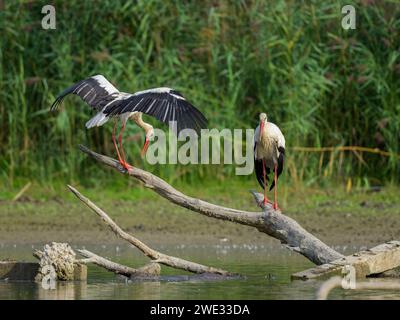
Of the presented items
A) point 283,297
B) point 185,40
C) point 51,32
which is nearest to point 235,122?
point 185,40

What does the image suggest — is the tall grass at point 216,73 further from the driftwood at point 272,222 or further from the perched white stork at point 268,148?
the driftwood at point 272,222

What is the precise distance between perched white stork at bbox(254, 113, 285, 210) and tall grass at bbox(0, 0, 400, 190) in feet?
9.97

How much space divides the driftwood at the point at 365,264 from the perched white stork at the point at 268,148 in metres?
1.05

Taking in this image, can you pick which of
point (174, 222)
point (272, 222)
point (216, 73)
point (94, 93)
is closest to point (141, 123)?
point (94, 93)

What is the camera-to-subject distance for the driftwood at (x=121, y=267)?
8211 millimetres

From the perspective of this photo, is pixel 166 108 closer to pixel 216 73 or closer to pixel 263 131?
pixel 263 131

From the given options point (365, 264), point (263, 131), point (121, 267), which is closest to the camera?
point (365, 264)

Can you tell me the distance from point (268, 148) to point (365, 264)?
1.50 m

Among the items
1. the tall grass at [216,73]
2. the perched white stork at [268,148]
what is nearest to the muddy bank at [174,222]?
the tall grass at [216,73]

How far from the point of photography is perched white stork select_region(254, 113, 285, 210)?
899 cm

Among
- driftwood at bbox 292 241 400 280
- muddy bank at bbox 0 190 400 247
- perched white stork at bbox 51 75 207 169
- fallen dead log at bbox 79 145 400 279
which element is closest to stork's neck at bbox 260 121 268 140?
fallen dead log at bbox 79 145 400 279

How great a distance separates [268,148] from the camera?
907 centimetres

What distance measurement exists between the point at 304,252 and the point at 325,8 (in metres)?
5.09

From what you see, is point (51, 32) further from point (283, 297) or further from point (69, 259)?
point (283, 297)
